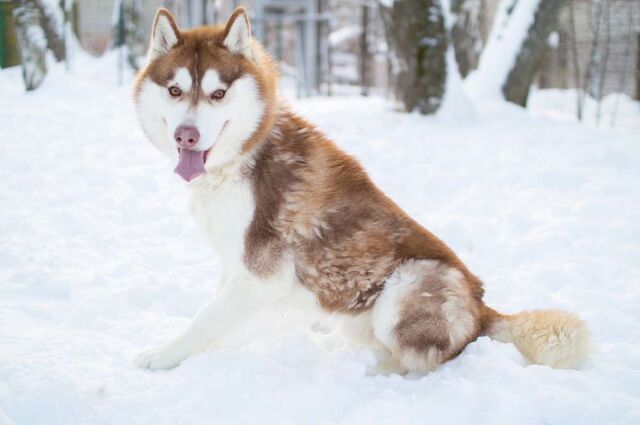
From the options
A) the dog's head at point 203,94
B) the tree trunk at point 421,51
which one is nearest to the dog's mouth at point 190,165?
the dog's head at point 203,94

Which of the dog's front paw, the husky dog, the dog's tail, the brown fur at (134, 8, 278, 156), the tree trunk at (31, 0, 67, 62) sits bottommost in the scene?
the dog's front paw

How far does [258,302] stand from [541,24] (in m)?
7.12

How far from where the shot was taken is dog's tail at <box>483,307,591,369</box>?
259 centimetres

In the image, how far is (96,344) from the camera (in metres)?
2.93

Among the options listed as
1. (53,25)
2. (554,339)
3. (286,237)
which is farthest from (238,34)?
(53,25)

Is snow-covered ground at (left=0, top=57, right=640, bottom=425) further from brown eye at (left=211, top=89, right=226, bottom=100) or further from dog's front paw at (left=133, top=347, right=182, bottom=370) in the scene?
Answer: brown eye at (left=211, top=89, right=226, bottom=100)

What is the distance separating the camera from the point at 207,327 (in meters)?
2.77

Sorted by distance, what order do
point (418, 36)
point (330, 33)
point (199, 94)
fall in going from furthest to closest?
1. point (330, 33)
2. point (418, 36)
3. point (199, 94)

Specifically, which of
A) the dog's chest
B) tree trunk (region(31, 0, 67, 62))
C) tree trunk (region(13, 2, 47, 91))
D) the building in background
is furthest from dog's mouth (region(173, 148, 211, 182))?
the building in background

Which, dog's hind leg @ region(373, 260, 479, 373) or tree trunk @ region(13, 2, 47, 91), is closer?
dog's hind leg @ region(373, 260, 479, 373)

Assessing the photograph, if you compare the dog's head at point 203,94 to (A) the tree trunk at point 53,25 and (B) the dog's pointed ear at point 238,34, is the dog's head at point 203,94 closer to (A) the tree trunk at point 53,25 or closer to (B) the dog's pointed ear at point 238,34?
(B) the dog's pointed ear at point 238,34

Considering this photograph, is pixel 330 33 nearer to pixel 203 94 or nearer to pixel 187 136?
pixel 203 94

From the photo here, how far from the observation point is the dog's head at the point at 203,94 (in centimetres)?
265

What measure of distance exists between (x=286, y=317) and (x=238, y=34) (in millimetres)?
1709
